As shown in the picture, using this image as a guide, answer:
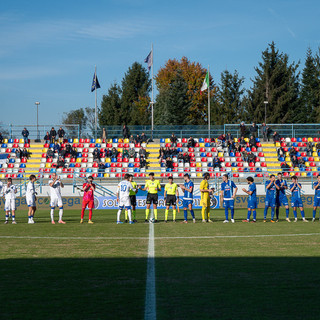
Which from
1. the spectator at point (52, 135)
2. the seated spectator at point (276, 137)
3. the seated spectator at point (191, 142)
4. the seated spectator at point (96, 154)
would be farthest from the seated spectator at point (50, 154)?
the seated spectator at point (276, 137)

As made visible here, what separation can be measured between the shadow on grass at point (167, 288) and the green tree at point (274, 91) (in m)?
62.4

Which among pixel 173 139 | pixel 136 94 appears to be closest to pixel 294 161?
pixel 173 139

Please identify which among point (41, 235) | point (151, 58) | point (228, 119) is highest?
point (151, 58)

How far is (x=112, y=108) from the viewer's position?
84125 mm

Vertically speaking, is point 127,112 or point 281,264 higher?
point 127,112

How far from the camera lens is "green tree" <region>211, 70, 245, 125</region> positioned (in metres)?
74.3

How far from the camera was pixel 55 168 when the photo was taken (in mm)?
45031

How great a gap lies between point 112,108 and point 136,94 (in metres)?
8.26

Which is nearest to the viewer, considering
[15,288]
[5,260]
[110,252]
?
[15,288]

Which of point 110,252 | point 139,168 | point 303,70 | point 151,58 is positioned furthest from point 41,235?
point 303,70

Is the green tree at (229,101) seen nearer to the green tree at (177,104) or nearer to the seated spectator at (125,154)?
the green tree at (177,104)

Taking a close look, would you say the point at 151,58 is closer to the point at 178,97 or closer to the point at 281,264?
the point at 178,97

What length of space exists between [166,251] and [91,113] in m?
99.0

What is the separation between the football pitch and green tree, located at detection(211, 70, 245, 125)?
59.5 metres
